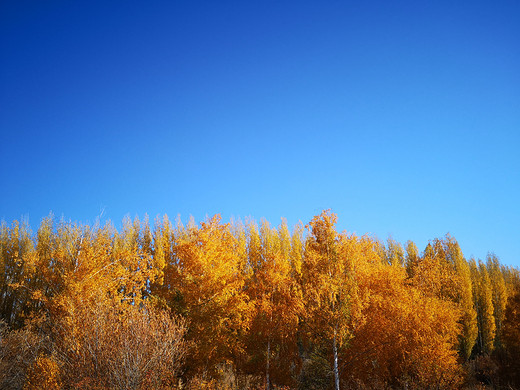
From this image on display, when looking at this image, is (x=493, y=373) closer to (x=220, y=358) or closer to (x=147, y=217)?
(x=220, y=358)

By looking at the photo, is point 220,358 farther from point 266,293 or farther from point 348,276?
point 348,276

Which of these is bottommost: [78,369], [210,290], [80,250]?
[78,369]

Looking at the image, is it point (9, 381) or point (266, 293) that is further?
point (266, 293)

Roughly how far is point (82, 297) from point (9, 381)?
4735mm

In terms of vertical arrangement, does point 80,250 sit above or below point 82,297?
above

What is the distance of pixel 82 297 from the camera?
1822cm

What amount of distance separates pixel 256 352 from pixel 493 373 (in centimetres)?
1965

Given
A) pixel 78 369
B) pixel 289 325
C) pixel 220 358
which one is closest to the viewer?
pixel 78 369

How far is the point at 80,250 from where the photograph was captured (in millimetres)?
21656

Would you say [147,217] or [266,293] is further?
[147,217]

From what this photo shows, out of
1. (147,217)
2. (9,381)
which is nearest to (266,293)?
(9,381)

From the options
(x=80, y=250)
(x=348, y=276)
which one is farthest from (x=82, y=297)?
(x=348, y=276)

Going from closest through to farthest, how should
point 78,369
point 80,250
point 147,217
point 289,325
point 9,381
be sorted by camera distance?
point 78,369 < point 9,381 < point 289,325 < point 80,250 < point 147,217

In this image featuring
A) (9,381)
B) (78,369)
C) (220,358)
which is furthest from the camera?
(220,358)
